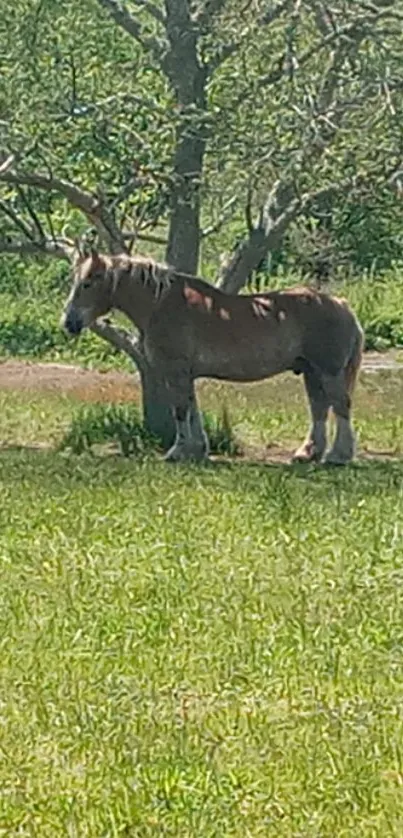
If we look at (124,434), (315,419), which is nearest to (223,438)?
(124,434)

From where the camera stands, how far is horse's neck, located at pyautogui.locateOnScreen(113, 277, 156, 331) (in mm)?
13070

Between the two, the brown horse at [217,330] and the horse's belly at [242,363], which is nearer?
the brown horse at [217,330]

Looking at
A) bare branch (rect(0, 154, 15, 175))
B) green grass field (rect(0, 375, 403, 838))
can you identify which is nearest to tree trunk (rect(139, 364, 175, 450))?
bare branch (rect(0, 154, 15, 175))

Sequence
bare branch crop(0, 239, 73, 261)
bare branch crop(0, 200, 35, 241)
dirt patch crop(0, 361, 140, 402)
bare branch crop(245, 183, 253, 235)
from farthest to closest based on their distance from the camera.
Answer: dirt patch crop(0, 361, 140, 402) < bare branch crop(0, 239, 73, 261) < bare branch crop(0, 200, 35, 241) < bare branch crop(245, 183, 253, 235)

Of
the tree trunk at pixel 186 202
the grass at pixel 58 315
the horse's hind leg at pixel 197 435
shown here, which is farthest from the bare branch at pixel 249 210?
the grass at pixel 58 315

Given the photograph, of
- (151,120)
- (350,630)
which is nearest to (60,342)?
(151,120)

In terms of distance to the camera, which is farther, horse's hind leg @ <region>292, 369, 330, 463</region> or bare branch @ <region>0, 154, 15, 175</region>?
horse's hind leg @ <region>292, 369, 330, 463</region>

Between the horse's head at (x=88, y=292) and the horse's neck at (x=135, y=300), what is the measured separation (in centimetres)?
6

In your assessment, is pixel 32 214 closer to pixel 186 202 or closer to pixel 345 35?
pixel 186 202

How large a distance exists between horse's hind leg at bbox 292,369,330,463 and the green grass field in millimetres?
2299

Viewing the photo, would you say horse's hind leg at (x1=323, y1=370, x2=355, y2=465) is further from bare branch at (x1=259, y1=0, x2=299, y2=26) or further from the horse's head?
bare branch at (x1=259, y1=0, x2=299, y2=26)

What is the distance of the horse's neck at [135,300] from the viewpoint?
13070 mm

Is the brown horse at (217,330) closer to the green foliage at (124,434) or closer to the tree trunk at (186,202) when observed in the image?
the tree trunk at (186,202)

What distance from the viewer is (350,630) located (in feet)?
22.0
